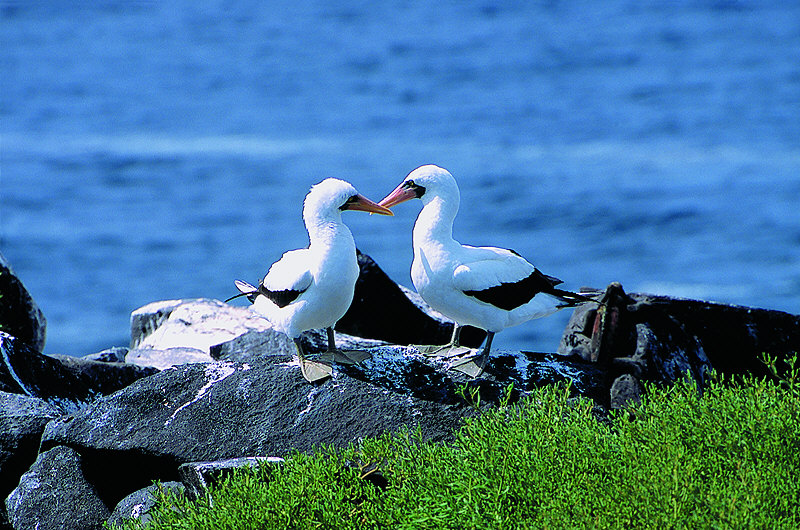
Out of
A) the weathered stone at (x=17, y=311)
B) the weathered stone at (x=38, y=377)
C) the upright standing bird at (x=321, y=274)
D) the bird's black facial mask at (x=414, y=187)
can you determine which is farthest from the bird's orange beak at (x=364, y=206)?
the weathered stone at (x=17, y=311)

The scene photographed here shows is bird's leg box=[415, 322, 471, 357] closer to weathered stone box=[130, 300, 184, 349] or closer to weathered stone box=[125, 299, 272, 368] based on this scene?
weathered stone box=[125, 299, 272, 368]

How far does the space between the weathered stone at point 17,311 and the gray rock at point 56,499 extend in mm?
2748

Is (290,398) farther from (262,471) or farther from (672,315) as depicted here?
(672,315)

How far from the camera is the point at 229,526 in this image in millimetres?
5516

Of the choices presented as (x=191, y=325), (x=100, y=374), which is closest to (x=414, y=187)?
(x=100, y=374)

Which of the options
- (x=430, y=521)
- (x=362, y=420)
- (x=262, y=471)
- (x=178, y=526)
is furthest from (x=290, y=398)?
(x=430, y=521)

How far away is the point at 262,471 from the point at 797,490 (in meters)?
2.99

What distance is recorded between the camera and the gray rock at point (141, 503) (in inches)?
254

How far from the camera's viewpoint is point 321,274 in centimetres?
703

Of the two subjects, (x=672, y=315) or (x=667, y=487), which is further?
(x=672, y=315)

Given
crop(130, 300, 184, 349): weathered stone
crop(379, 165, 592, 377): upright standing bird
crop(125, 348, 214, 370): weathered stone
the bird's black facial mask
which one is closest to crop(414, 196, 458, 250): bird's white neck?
crop(379, 165, 592, 377): upright standing bird

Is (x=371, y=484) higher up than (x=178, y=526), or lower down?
higher up

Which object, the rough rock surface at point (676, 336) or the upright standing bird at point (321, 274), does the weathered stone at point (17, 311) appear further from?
the rough rock surface at point (676, 336)

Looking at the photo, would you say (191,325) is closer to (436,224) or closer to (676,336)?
(436,224)
